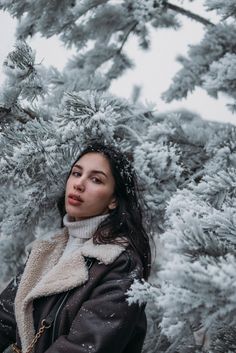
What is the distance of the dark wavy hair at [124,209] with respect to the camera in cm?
188

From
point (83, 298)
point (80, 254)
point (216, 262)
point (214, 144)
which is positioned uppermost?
point (216, 262)

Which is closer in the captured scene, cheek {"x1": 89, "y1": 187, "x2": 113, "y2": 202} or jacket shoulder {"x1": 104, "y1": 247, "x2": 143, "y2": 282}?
jacket shoulder {"x1": 104, "y1": 247, "x2": 143, "y2": 282}

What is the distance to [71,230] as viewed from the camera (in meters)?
1.90

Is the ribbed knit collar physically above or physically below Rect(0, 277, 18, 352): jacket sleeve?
above

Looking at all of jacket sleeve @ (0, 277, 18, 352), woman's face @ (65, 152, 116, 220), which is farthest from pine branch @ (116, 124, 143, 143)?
jacket sleeve @ (0, 277, 18, 352)

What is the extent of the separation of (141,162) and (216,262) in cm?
99

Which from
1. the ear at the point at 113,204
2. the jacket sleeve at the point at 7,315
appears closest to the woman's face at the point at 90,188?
the ear at the point at 113,204

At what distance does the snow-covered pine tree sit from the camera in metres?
0.90

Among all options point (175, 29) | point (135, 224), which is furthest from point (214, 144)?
point (175, 29)

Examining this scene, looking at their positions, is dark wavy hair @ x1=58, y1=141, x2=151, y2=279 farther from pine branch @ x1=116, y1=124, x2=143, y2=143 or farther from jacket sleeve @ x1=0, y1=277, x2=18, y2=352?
jacket sleeve @ x1=0, y1=277, x2=18, y2=352

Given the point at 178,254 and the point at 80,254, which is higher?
the point at 178,254

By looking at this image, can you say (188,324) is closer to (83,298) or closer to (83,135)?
(83,298)

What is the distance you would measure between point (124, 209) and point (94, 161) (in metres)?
0.28

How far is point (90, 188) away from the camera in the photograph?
6.14ft
